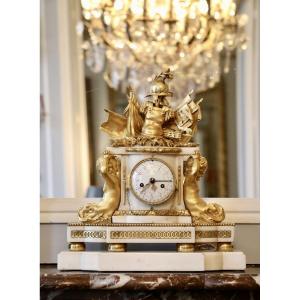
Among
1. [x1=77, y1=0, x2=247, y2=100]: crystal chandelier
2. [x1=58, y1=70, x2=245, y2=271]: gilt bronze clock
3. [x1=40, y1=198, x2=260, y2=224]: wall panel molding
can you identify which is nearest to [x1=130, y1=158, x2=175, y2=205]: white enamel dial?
[x1=58, y1=70, x2=245, y2=271]: gilt bronze clock

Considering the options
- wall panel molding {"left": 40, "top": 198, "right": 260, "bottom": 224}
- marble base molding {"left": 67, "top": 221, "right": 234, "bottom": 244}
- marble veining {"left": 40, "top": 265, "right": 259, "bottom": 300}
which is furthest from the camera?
wall panel molding {"left": 40, "top": 198, "right": 260, "bottom": 224}

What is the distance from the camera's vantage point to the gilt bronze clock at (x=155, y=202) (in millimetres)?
1952

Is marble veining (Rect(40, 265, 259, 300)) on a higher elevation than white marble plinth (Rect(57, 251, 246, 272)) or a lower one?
lower

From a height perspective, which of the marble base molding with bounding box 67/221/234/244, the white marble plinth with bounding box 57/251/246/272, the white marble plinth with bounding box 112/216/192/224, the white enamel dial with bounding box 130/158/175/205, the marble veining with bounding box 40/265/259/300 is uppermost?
the white enamel dial with bounding box 130/158/175/205

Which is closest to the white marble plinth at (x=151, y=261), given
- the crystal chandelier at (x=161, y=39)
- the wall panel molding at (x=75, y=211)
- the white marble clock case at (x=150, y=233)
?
the white marble clock case at (x=150, y=233)

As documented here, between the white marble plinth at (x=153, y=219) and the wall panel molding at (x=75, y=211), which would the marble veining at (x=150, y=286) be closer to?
the white marble plinth at (x=153, y=219)

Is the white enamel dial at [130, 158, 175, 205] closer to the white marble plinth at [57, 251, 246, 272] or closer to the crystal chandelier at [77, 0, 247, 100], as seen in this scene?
the white marble plinth at [57, 251, 246, 272]

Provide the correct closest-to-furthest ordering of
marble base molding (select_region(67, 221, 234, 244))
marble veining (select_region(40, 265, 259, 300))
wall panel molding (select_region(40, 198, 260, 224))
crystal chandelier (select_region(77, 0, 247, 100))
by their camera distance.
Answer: marble veining (select_region(40, 265, 259, 300))
marble base molding (select_region(67, 221, 234, 244))
wall panel molding (select_region(40, 198, 260, 224))
crystal chandelier (select_region(77, 0, 247, 100))

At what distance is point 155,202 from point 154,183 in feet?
0.18

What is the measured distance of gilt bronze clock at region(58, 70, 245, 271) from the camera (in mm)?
1952

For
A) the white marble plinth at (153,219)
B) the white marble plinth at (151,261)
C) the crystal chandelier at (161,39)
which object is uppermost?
the crystal chandelier at (161,39)
